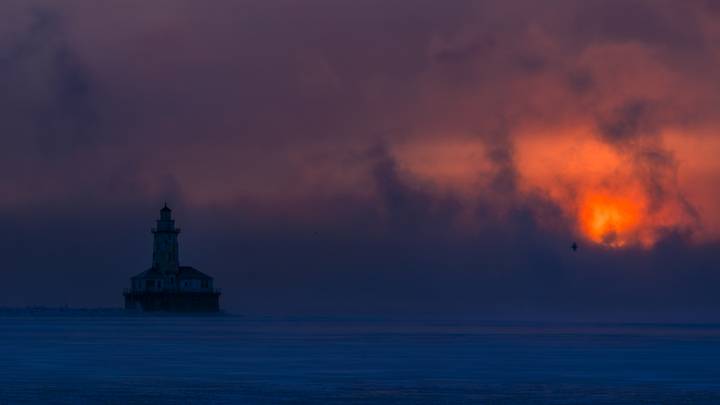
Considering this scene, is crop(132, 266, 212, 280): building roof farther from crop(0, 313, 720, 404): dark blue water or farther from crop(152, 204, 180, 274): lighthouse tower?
crop(0, 313, 720, 404): dark blue water

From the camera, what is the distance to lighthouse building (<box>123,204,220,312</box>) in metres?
133

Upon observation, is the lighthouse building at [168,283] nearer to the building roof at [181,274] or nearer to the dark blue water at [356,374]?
the building roof at [181,274]

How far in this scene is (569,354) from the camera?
55.4m

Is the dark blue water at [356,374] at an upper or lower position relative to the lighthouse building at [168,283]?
lower

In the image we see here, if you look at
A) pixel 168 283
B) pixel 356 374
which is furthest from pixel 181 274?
pixel 356 374

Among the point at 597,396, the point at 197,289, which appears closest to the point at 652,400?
the point at 597,396

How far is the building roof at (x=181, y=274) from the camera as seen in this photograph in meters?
137

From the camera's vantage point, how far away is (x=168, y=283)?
137 m

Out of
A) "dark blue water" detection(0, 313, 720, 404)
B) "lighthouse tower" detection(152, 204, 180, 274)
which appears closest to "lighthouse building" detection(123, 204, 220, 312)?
"lighthouse tower" detection(152, 204, 180, 274)

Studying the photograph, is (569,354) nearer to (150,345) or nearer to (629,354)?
(629,354)

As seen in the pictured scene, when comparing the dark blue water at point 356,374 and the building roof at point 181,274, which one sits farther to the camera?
the building roof at point 181,274

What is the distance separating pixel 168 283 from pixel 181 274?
75.8 inches

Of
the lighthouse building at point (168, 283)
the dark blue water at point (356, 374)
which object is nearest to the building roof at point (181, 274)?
the lighthouse building at point (168, 283)

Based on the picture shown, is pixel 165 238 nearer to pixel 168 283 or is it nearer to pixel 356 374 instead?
pixel 168 283
